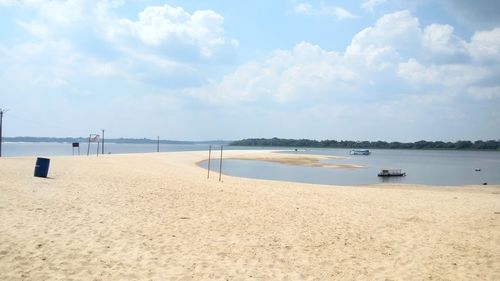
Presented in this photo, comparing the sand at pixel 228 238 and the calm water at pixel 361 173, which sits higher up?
the sand at pixel 228 238

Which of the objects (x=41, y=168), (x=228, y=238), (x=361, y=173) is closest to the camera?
(x=228, y=238)

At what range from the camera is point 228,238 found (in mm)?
8938

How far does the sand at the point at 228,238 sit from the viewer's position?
6.75 m

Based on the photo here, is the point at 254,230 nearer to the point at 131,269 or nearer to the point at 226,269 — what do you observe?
the point at 226,269

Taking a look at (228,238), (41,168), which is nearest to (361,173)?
(41,168)

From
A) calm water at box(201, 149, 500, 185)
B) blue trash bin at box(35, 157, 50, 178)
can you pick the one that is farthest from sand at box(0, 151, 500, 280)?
calm water at box(201, 149, 500, 185)

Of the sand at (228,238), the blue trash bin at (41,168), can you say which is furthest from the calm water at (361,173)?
the blue trash bin at (41,168)

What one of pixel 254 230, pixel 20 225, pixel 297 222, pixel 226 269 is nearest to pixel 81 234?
pixel 20 225

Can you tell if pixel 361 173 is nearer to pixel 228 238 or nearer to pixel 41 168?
pixel 41 168

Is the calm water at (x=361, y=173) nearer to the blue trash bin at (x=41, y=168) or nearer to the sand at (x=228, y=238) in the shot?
the sand at (x=228, y=238)

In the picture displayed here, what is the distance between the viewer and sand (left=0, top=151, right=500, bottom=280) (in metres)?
6.75

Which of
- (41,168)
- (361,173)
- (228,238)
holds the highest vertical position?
(41,168)

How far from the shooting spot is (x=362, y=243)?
29.8 feet

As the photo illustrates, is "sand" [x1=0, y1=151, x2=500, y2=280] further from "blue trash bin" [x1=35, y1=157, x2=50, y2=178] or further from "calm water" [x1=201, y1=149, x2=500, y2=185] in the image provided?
"calm water" [x1=201, y1=149, x2=500, y2=185]
